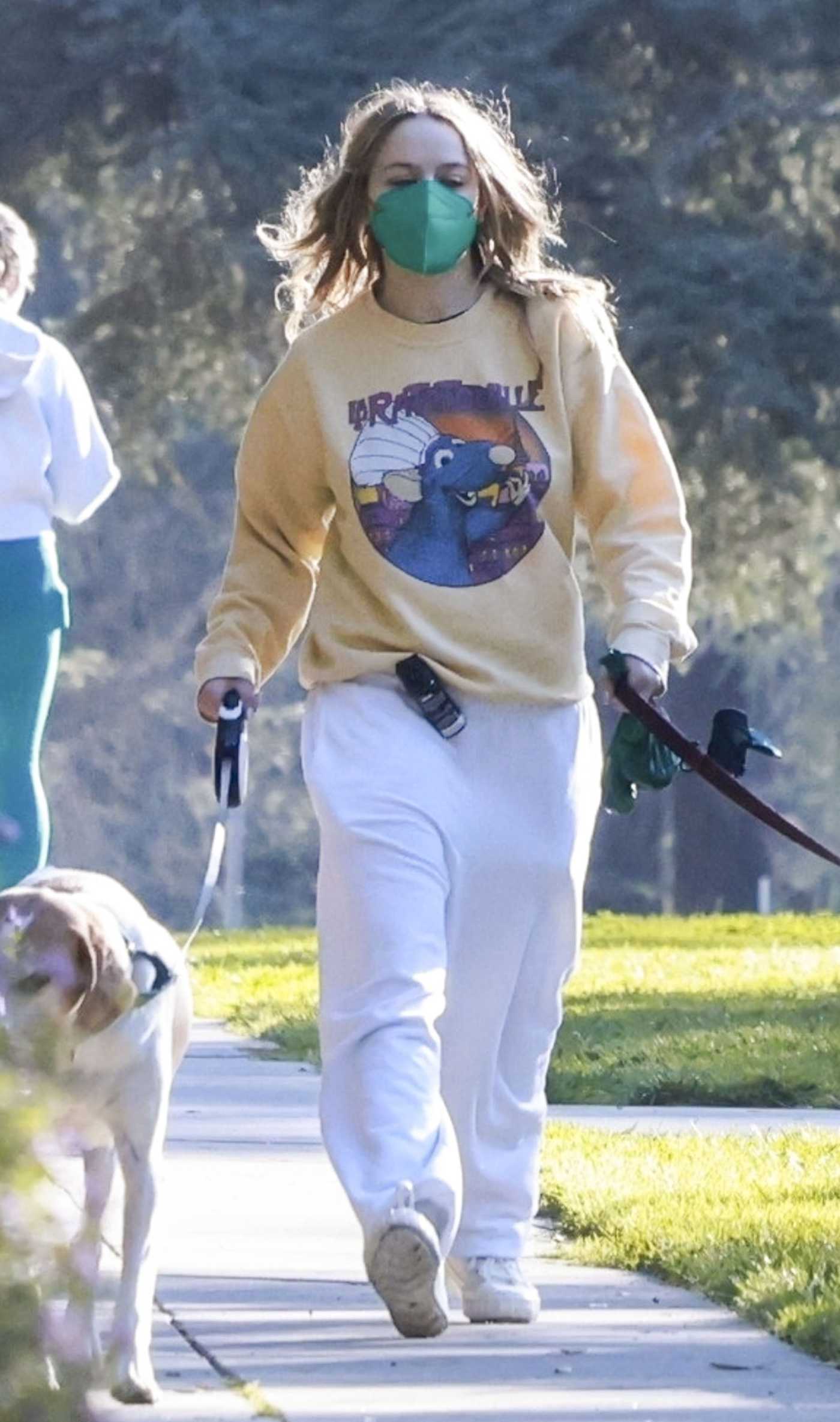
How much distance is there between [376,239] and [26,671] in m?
2.23

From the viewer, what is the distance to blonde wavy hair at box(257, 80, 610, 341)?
16.4ft

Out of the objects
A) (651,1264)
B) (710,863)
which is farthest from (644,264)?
(710,863)

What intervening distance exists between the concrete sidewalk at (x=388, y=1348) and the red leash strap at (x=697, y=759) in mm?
754

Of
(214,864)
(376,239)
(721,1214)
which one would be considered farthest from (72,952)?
(721,1214)

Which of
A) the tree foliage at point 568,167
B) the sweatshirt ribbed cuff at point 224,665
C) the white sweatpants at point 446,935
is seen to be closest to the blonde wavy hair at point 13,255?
the sweatshirt ribbed cuff at point 224,665

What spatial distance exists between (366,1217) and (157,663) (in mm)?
39627

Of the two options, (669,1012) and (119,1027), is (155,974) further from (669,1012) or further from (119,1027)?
(669,1012)

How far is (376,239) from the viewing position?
4.99 metres

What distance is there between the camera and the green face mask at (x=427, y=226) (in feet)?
16.0

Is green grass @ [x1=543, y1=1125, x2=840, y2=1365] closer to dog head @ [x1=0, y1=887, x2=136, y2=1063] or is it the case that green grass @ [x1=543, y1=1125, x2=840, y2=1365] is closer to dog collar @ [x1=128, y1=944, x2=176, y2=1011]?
dog collar @ [x1=128, y1=944, x2=176, y2=1011]

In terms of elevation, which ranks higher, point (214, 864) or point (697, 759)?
point (697, 759)

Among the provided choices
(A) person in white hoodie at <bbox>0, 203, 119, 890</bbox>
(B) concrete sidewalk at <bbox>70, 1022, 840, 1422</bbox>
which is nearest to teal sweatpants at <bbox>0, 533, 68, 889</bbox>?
(A) person in white hoodie at <bbox>0, 203, 119, 890</bbox>

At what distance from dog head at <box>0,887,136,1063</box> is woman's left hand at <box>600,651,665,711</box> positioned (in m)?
1.16

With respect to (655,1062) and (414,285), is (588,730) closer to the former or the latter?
(414,285)
